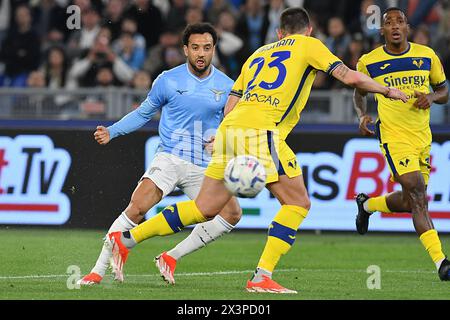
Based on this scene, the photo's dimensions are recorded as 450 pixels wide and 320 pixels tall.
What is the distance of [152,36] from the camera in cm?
1822

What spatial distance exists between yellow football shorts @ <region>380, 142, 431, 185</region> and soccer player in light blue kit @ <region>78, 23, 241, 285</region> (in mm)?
1679

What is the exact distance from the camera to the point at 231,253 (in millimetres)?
13242

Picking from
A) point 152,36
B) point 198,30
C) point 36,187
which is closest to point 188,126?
point 198,30

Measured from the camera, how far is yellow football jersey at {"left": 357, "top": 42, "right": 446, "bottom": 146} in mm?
11031

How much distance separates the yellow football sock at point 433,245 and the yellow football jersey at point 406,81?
97 cm

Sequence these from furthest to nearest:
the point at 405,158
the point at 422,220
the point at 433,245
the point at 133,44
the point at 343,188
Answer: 1. the point at 133,44
2. the point at 343,188
3. the point at 405,158
4. the point at 422,220
5. the point at 433,245

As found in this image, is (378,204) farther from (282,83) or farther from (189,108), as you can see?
(282,83)

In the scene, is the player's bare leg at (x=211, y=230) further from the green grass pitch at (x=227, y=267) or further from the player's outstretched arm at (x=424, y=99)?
the player's outstretched arm at (x=424, y=99)

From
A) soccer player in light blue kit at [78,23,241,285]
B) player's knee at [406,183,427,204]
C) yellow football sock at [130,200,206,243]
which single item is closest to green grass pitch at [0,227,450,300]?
yellow football sock at [130,200,206,243]

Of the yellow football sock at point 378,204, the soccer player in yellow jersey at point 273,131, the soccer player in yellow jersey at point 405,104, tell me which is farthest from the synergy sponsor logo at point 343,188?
the soccer player in yellow jersey at point 273,131

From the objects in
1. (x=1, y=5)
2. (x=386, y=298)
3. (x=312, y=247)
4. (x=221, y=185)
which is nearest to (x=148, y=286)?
(x=221, y=185)

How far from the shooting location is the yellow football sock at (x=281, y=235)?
9.10 meters

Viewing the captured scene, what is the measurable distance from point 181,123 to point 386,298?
2.72 meters

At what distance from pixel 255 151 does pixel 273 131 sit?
230 mm
